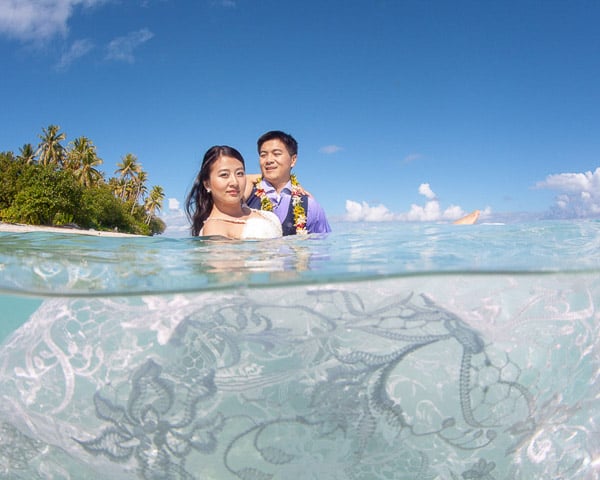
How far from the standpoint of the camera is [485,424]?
100.0 inches

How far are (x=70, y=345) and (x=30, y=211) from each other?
36.7m

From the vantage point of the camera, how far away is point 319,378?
98.4 inches

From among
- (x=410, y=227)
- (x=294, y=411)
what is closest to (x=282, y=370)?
(x=294, y=411)

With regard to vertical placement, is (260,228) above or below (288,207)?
below

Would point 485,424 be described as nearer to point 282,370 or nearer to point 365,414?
point 365,414

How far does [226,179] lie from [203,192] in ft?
1.18

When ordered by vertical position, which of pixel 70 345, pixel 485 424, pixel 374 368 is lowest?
pixel 485 424

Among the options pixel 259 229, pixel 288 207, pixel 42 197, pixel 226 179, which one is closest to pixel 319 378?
pixel 259 229

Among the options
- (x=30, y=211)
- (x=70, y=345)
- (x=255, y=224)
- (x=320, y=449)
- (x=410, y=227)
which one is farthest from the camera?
(x=30, y=211)

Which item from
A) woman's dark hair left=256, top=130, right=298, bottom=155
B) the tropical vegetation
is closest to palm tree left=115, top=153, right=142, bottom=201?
the tropical vegetation

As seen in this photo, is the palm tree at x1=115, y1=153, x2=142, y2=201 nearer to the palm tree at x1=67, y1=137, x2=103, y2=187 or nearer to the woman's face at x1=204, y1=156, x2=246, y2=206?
the palm tree at x1=67, y1=137, x2=103, y2=187

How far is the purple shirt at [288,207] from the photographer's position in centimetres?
665

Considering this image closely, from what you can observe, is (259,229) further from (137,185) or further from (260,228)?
(137,185)

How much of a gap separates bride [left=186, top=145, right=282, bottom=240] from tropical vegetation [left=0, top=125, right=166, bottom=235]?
3439cm
